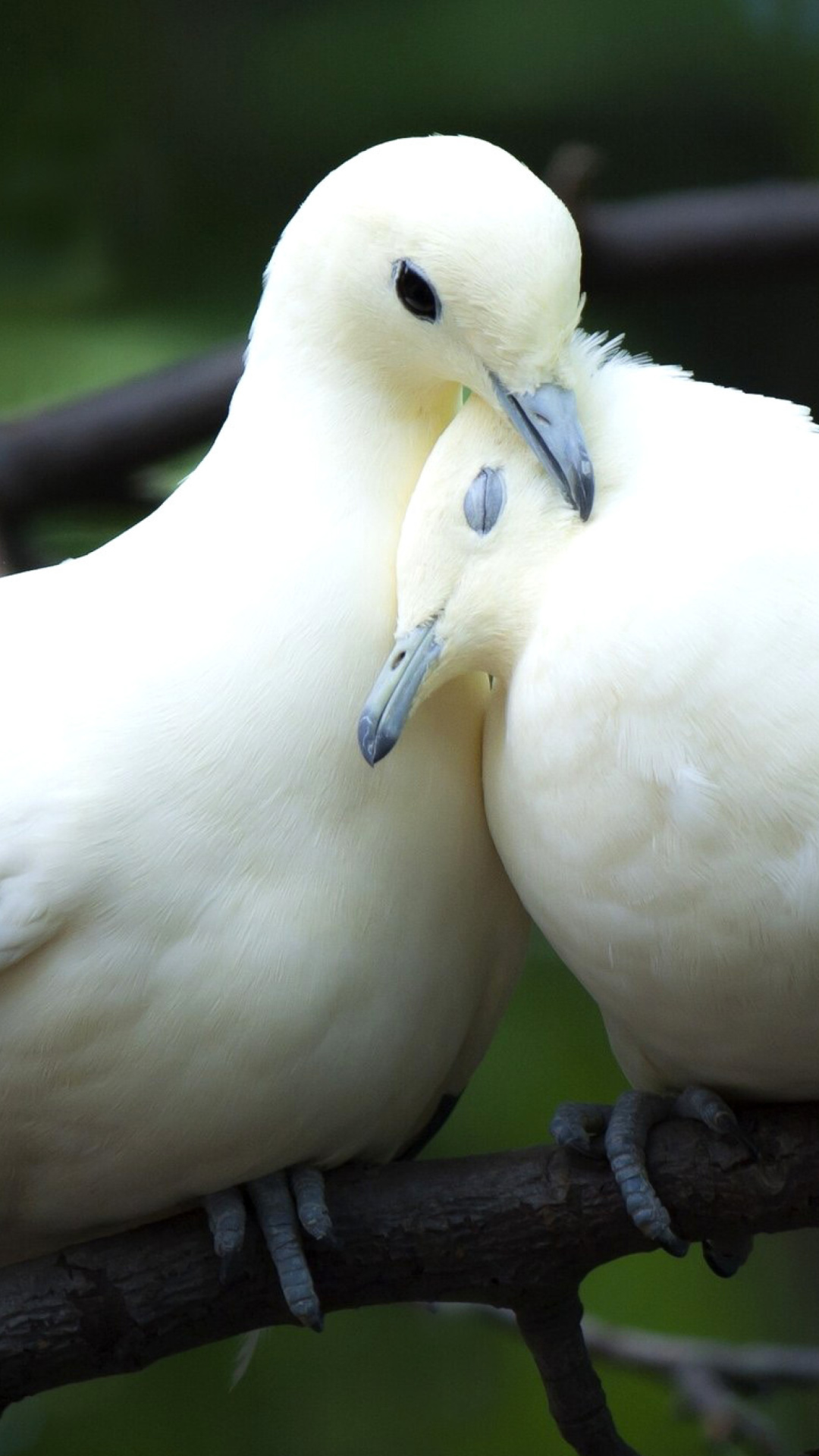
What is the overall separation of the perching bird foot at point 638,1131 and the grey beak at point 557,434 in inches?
10.0

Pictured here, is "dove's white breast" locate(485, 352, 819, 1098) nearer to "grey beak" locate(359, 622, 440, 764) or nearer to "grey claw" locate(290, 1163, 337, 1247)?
"grey beak" locate(359, 622, 440, 764)

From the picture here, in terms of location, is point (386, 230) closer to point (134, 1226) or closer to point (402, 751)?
point (402, 751)

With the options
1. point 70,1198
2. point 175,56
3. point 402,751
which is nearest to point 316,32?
point 175,56

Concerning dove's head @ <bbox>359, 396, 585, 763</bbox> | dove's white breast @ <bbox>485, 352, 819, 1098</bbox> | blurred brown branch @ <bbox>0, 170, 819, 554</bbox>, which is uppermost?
blurred brown branch @ <bbox>0, 170, 819, 554</bbox>

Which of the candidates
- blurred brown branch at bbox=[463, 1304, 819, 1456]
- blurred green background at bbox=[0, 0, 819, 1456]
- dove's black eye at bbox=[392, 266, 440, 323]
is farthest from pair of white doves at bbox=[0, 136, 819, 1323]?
blurred green background at bbox=[0, 0, 819, 1456]

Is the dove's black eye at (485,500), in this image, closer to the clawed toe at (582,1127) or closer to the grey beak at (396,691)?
the grey beak at (396,691)

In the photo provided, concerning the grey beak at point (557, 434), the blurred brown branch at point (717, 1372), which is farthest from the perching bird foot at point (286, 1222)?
the blurred brown branch at point (717, 1372)

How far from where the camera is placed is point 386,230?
2.30 ft

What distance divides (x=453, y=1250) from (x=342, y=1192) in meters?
0.06

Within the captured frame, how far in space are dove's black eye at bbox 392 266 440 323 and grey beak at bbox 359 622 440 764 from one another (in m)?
0.13

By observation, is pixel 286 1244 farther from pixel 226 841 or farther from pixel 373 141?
pixel 373 141

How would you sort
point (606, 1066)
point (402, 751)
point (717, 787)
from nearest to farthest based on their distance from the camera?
point (717, 787)
point (402, 751)
point (606, 1066)

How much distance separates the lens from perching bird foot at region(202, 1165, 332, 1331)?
2.46 ft

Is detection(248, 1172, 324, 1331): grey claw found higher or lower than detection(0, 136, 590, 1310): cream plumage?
lower
